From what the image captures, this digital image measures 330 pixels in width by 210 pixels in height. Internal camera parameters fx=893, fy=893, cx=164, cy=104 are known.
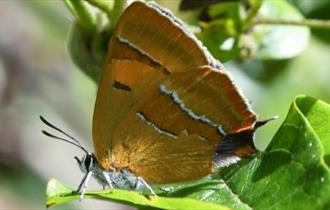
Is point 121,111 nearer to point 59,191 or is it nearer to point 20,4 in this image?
point 59,191

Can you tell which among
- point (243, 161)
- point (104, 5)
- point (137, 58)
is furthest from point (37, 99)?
point (243, 161)

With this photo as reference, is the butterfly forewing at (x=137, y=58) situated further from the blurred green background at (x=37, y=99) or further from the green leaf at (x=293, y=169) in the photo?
the blurred green background at (x=37, y=99)

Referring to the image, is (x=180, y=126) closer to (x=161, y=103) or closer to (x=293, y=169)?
(x=161, y=103)

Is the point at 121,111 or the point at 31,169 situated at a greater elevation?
the point at 121,111

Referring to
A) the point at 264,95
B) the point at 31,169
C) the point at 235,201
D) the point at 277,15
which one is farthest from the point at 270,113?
the point at 235,201

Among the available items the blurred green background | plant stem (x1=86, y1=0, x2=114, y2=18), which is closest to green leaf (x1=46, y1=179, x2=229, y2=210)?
plant stem (x1=86, y1=0, x2=114, y2=18)

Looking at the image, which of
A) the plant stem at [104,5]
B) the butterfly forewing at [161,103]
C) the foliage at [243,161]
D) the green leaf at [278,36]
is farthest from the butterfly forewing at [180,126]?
the green leaf at [278,36]

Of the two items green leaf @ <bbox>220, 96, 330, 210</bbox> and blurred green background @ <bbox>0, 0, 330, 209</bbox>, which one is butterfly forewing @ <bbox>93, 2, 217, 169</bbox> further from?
blurred green background @ <bbox>0, 0, 330, 209</bbox>
